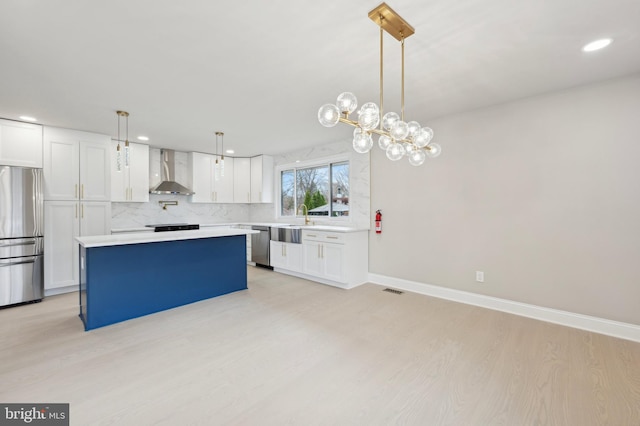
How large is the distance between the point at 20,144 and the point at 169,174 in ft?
7.16

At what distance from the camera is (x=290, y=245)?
5105 millimetres

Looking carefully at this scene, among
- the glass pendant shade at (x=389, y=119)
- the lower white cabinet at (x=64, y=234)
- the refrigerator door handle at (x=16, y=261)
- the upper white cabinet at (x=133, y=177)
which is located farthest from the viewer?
the upper white cabinet at (x=133, y=177)

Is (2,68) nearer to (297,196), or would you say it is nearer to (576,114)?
(297,196)

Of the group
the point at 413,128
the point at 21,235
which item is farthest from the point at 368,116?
the point at 21,235

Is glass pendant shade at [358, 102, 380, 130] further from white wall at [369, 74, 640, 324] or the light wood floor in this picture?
white wall at [369, 74, 640, 324]

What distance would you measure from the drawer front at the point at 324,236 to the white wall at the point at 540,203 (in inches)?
41.1

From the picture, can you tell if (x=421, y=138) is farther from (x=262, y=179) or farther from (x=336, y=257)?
(x=262, y=179)

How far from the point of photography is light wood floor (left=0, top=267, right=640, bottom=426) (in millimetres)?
1686

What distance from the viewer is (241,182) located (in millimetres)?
6535

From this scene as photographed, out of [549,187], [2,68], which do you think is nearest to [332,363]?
[549,187]

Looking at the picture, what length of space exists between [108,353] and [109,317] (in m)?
0.78

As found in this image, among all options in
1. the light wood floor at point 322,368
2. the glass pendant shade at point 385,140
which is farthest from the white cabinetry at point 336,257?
the glass pendant shade at point 385,140

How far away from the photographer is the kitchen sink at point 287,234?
4953mm

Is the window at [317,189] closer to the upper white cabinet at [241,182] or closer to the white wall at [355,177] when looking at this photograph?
the white wall at [355,177]
